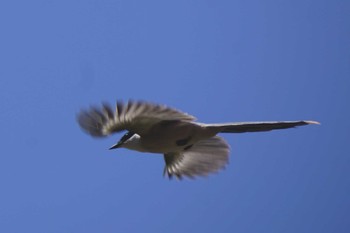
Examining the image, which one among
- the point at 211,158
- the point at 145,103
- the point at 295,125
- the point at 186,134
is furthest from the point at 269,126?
the point at 211,158

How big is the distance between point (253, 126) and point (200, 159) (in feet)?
1.91

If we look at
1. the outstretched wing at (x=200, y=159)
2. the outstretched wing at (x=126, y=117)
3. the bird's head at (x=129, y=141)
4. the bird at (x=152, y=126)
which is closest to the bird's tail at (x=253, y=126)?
the bird at (x=152, y=126)

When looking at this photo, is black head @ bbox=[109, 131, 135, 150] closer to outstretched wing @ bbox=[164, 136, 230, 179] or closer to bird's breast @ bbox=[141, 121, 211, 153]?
bird's breast @ bbox=[141, 121, 211, 153]

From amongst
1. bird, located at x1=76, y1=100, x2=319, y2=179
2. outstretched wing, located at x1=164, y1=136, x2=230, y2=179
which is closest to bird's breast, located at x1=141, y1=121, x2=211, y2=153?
bird, located at x1=76, y1=100, x2=319, y2=179

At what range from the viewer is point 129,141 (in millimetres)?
2076

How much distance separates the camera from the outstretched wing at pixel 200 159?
242 cm

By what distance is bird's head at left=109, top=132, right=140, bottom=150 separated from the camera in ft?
6.78

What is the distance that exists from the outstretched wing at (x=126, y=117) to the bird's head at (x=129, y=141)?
28 millimetres

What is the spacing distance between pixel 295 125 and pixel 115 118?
591 millimetres

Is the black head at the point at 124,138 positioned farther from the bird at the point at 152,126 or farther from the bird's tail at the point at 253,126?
the bird's tail at the point at 253,126

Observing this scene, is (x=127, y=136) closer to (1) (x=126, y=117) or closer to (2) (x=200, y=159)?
(1) (x=126, y=117)

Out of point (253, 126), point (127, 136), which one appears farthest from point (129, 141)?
point (253, 126)

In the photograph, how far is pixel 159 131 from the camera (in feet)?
6.64

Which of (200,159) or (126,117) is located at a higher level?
(126,117)
